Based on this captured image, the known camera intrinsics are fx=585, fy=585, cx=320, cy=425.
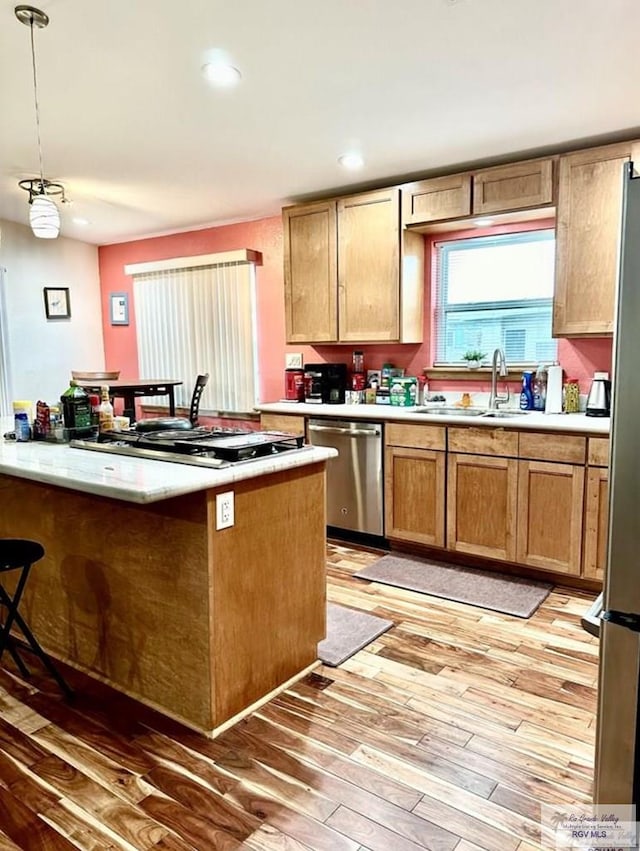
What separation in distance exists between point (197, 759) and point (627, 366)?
1.73m

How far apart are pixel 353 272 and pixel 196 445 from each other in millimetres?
2293

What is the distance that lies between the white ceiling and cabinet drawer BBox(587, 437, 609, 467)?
161 centimetres

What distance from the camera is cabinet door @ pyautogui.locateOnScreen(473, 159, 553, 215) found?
3.21 meters

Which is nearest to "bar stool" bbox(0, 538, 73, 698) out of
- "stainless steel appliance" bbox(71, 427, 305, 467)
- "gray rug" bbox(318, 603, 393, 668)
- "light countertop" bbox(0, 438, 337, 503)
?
"light countertop" bbox(0, 438, 337, 503)

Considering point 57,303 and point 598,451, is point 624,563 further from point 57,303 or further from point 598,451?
point 57,303

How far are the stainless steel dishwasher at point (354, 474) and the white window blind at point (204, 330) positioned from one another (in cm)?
134

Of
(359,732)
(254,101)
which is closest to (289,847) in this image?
(359,732)

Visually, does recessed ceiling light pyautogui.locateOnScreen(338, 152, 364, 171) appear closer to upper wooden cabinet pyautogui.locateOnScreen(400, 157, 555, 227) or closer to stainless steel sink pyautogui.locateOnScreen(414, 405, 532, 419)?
upper wooden cabinet pyautogui.locateOnScreen(400, 157, 555, 227)

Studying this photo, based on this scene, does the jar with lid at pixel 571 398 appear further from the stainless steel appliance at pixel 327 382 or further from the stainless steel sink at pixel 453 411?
the stainless steel appliance at pixel 327 382

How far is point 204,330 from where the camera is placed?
532 cm

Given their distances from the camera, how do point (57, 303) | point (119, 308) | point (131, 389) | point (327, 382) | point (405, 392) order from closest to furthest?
point (405, 392), point (327, 382), point (131, 389), point (57, 303), point (119, 308)

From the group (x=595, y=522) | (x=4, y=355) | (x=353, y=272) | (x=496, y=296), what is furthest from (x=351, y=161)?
(x=4, y=355)

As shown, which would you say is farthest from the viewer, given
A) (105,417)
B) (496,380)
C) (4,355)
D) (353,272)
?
(4,355)

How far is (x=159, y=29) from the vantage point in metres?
2.37
